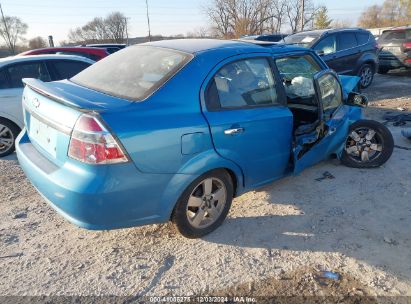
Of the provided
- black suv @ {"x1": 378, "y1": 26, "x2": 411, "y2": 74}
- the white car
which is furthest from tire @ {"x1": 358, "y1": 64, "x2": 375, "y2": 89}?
the white car

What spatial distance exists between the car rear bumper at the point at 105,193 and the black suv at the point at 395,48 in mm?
11393

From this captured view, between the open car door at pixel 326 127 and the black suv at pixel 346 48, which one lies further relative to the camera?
the black suv at pixel 346 48

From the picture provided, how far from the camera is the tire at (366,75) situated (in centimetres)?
998

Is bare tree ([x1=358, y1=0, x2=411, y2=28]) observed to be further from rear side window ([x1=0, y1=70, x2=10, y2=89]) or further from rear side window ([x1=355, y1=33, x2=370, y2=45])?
rear side window ([x1=0, y1=70, x2=10, y2=89])

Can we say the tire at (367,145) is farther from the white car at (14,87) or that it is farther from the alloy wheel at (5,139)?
the alloy wheel at (5,139)

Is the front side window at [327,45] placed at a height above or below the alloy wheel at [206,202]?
above

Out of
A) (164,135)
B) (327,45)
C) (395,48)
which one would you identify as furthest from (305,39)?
(164,135)

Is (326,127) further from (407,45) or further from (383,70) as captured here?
(383,70)

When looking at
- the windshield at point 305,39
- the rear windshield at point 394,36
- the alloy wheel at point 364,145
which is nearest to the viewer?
the alloy wheel at point 364,145

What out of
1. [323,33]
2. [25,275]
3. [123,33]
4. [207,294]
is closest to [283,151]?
[207,294]

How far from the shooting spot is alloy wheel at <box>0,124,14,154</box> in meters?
5.28

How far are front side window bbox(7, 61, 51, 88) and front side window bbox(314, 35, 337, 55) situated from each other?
6.66 metres

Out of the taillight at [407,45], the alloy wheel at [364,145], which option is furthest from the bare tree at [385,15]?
the alloy wheel at [364,145]

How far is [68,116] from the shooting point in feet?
8.10
